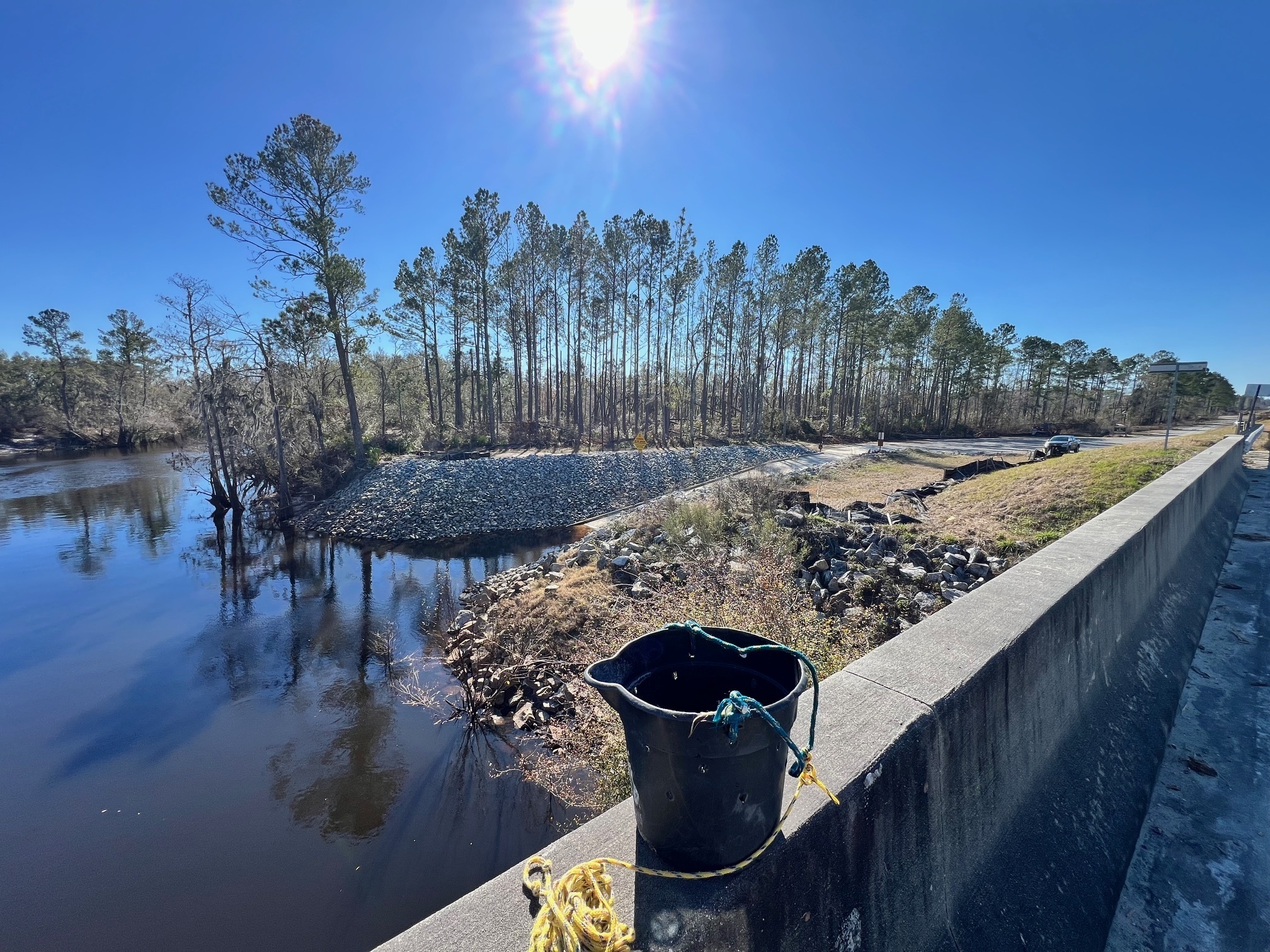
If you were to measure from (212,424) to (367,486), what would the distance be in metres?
5.34

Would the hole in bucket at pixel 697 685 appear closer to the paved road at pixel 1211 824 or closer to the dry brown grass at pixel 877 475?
the paved road at pixel 1211 824

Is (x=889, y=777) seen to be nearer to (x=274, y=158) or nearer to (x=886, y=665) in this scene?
(x=886, y=665)

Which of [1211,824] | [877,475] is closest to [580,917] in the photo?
[1211,824]

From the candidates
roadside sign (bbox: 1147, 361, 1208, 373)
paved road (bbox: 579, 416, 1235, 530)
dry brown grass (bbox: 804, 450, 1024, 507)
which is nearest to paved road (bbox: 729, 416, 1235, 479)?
paved road (bbox: 579, 416, 1235, 530)

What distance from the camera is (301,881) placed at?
16.0 ft

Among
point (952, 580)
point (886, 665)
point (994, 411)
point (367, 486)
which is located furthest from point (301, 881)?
point (994, 411)

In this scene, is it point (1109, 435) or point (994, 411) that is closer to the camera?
point (1109, 435)

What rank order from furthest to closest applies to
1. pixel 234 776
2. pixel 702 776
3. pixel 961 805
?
pixel 234 776 → pixel 961 805 → pixel 702 776

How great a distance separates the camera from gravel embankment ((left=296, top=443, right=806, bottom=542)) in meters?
18.2

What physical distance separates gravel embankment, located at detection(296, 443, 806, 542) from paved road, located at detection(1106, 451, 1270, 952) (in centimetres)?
1572

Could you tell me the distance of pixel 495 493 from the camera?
20234 millimetres

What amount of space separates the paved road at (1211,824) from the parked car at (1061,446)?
65.0ft

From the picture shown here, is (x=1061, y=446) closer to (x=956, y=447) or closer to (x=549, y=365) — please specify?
(x=956, y=447)

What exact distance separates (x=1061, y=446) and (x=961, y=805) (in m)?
25.6
